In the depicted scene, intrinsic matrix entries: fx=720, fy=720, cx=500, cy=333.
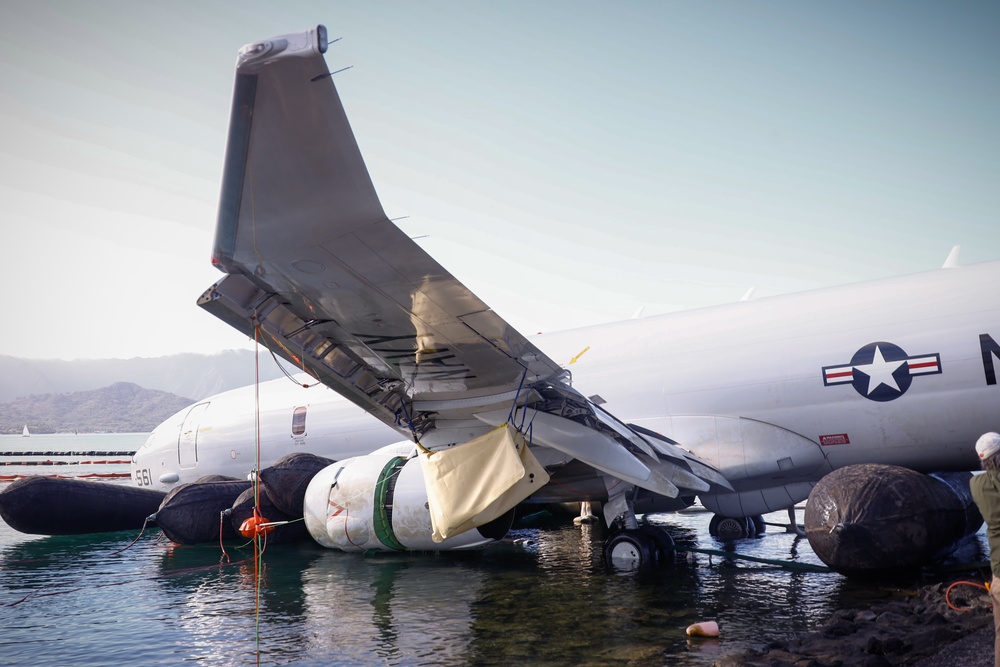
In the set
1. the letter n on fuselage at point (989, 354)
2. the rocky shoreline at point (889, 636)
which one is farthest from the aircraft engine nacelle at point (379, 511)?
the letter n on fuselage at point (989, 354)

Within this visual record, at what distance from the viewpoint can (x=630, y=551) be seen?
941cm

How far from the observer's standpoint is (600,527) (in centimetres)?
1477

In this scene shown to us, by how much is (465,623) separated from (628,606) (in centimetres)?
171

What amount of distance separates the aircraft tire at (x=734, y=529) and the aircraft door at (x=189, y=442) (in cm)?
1118

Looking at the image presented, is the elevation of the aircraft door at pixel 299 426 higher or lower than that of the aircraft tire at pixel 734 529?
higher

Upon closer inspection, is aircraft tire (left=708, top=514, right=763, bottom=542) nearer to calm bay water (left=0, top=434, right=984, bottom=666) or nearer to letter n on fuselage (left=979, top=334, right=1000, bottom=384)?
calm bay water (left=0, top=434, right=984, bottom=666)

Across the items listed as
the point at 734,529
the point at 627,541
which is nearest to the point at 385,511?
the point at 627,541

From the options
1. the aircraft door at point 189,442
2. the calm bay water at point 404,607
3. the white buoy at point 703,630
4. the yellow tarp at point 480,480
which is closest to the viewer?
the calm bay water at point 404,607

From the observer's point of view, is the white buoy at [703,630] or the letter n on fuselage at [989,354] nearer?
the white buoy at [703,630]

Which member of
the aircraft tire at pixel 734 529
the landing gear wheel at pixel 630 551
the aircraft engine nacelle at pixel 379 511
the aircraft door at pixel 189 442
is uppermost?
the aircraft door at pixel 189 442

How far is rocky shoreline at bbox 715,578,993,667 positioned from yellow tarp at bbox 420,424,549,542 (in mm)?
2923

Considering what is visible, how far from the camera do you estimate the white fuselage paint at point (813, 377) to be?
9.78 m

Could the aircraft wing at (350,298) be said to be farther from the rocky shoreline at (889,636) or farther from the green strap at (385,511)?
the rocky shoreline at (889,636)

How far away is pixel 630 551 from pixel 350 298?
531 centimetres
